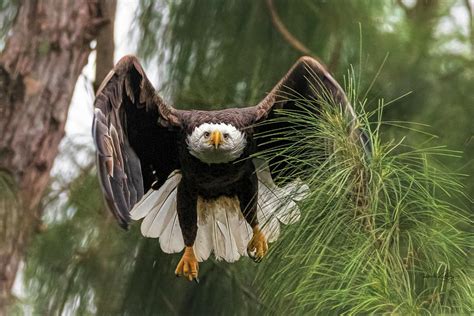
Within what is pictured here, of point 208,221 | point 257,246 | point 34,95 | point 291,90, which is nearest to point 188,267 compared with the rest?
point 257,246

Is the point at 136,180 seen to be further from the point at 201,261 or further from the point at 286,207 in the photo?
the point at 286,207

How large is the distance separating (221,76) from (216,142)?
0.88 feet

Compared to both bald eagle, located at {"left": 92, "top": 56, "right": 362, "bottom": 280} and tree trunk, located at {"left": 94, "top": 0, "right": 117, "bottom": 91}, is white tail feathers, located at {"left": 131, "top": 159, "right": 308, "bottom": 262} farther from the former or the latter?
tree trunk, located at {"left": 94, "top": 0, "right": 117, "bottom": 91}

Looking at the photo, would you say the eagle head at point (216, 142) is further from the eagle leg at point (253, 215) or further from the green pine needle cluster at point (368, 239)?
the green pine needle cluster at point (368, 239)

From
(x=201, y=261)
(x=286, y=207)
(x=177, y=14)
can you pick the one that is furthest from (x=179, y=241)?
(x=286, y=207)

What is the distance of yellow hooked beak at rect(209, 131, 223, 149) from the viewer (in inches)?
100

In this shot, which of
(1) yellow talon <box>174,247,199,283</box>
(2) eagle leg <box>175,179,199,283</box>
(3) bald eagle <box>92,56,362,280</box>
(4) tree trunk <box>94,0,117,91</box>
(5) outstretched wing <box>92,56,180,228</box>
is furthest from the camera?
(4) tree trunk <box>94,0,117,91</box>

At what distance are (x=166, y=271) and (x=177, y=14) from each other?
0.77 metres

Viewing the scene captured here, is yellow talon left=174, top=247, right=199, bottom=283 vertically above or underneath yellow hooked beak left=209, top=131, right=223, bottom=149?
underneath

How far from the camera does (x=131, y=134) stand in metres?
2.79

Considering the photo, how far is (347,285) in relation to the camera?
1.62m

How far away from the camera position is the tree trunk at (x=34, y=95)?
3.05 meters

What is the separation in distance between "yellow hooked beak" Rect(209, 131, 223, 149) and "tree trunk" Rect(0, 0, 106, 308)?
2.52ft

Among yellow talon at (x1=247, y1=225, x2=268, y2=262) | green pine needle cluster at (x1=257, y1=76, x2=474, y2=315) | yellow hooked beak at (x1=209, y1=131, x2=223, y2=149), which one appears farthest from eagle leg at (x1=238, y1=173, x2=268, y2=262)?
green pine needle cluster at (x1=257, y1=76, x2=474, y2=315)
